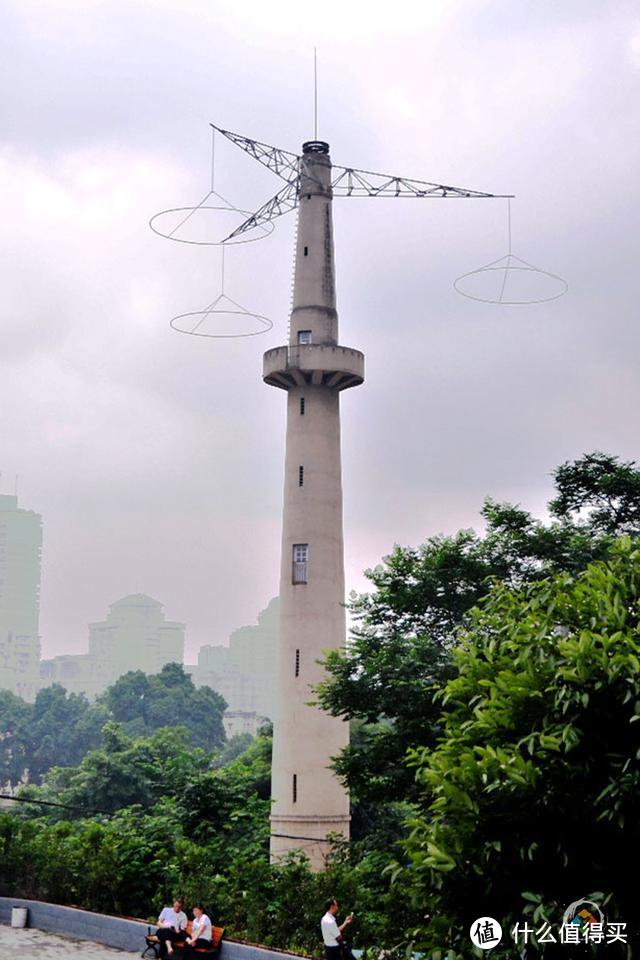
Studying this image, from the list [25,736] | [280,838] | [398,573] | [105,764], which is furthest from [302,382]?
[25,736]

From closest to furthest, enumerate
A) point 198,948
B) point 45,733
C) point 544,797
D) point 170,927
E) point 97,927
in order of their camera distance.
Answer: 1. point 544,797
2. point 198,948
3. point 170,927
4. point 97,927
5. point 45,733

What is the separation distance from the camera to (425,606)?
133 ft

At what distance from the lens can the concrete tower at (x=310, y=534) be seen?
48656 mm

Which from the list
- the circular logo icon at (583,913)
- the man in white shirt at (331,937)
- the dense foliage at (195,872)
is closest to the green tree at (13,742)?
the dense foliage at (195,872)

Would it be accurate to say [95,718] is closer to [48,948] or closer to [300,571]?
[300,571]

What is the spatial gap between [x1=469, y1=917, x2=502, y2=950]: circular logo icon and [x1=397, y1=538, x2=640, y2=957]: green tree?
0.15 metres

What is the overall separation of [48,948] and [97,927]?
1.59 m

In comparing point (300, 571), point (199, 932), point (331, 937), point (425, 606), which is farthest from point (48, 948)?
point (300, 571)

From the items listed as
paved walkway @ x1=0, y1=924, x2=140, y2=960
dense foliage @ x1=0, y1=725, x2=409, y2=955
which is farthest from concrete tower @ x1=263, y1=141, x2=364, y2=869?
paved walkway @ x1=0, y1=924, x2=140, y2=960

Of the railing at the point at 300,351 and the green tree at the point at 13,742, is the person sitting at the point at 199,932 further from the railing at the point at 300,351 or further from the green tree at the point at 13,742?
the green tree at the point at 13,742

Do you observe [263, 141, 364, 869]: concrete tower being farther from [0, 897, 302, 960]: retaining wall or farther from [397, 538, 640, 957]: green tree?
[397, 538, 640, 957]: green tree

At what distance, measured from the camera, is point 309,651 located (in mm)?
49500

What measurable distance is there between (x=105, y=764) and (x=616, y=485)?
42.2 m

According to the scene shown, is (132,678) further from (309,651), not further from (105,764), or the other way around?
(309,651)
